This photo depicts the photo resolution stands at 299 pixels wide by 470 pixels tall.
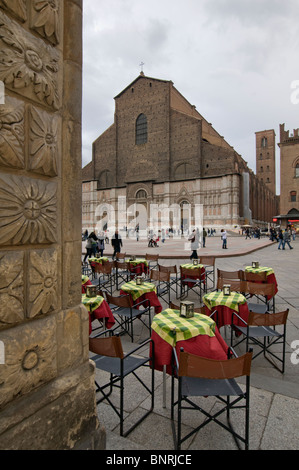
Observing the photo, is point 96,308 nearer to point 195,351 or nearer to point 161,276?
point 195,351

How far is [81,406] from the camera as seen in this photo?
1661 millimetres

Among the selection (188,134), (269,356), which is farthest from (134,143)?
(269,356)

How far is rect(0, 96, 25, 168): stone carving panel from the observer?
1.31m

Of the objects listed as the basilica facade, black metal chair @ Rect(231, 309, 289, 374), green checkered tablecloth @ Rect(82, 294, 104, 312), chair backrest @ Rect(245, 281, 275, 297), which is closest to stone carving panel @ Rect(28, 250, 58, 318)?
green checkered tablecloth @ Rect(82, 294, 104, 312)

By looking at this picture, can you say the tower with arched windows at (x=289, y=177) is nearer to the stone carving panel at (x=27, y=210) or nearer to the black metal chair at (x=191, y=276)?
the black metal chair at (x=191, y=276)

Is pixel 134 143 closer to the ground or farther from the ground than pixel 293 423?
farther from the ground

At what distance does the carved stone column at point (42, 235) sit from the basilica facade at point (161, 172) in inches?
1348

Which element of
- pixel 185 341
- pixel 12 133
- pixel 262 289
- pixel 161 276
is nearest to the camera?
pixel 12 133

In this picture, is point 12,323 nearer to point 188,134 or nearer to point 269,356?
point 269,356

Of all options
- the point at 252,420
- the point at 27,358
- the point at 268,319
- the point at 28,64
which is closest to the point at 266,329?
the point at 268,319

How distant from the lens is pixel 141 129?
134ft

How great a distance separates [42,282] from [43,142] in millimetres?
799

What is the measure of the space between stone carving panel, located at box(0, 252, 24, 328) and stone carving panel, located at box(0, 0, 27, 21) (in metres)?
1.22
